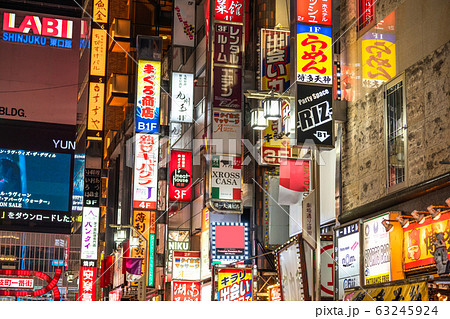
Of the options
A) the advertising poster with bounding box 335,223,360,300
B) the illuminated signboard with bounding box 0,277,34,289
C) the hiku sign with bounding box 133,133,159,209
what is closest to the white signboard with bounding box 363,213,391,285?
the advertising poster with bounding box 335,223,360,300

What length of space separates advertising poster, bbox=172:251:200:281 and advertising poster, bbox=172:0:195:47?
1135 cm

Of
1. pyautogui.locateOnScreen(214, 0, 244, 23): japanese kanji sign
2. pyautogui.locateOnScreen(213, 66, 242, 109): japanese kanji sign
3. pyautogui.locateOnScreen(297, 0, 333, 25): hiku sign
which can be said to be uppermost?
pyautogui.locateOnScreen(214, 0, 244, 23): japanese kanji sign

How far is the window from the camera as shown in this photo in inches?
632

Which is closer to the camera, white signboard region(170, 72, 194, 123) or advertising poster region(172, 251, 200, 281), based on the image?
Answer: advertising poster region(172, 251, 200, 281)

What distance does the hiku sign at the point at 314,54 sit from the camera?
1711 cm

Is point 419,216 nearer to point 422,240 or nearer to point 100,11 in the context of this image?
point 422,240

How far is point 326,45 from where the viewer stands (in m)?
17.3

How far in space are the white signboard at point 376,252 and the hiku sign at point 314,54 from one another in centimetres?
382

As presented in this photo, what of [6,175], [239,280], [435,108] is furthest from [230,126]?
[6,175]

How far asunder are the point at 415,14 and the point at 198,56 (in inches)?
800

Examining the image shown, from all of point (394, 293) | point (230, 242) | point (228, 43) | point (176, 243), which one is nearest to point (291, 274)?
point (230, 242)

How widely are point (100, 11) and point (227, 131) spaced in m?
26.3

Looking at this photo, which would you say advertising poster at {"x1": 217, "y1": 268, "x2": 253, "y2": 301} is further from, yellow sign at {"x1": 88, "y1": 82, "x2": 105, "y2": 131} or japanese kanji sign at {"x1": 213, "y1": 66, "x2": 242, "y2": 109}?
yellow sign at {"x1": 88, "y1": 82, "x2": 105, "y2": 131}

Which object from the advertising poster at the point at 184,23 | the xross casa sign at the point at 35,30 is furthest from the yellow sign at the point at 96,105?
the advertising poster at the point at 184,23
